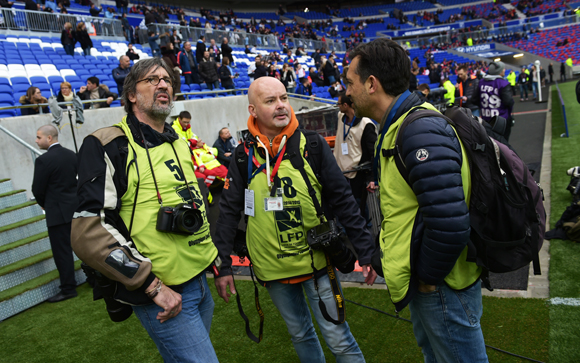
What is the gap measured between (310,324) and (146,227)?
44.5 inches

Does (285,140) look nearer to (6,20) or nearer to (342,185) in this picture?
(342,185)

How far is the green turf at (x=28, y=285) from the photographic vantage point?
4.46 meters

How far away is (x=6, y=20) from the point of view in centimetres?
1355

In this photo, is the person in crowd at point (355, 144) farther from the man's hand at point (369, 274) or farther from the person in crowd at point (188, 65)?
the person in crowd at point (188, 65)

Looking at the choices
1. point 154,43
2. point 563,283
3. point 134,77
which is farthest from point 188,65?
point 563,283

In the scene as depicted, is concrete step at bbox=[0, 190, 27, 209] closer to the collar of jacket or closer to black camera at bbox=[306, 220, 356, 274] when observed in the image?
the collar of jacket

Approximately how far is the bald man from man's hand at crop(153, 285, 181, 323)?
461 millimetres

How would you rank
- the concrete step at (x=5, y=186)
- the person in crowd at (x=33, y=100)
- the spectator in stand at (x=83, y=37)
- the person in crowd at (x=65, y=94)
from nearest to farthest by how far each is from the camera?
the concrete step at (x=5, y=186), the person in crowd at (x=33, y=100), the person in crowd at (x=65, y=94), the spectator in stand at (x=83, y=37)

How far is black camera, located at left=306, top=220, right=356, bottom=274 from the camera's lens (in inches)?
84.7

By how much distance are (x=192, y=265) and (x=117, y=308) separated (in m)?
0.37

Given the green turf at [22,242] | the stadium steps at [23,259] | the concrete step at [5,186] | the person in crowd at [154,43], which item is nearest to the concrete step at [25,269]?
the stadium steps at [23,259]

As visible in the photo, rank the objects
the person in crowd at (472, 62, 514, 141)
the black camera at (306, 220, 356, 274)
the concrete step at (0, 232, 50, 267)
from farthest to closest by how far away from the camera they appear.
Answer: the person in crowd at (472, 62, 514, 141) → the concrete step at (0, 232, 50, 267) → the black camera at (306, 220, 356, 274)

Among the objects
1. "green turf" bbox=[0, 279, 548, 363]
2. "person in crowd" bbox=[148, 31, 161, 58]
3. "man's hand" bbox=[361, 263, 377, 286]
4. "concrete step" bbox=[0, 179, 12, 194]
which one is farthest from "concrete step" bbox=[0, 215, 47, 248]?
"person in crowd" bbox=[148, 31, 161, 58]

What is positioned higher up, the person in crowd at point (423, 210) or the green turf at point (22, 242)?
the person in crowd at point (423, 210)
